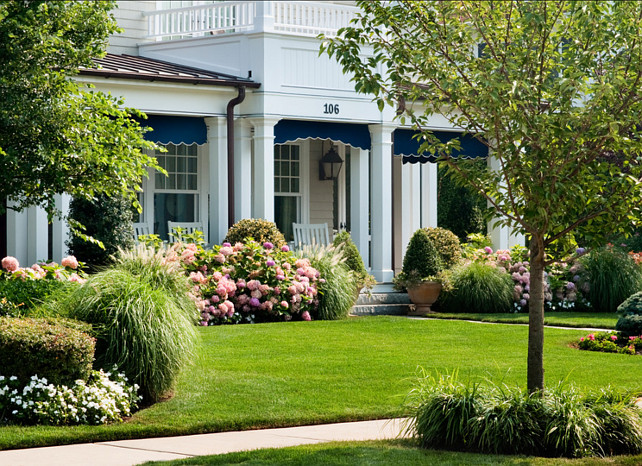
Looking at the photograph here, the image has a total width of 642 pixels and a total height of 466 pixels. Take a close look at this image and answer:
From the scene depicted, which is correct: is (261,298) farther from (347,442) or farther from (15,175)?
(347,442)

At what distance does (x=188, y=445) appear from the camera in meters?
7.55

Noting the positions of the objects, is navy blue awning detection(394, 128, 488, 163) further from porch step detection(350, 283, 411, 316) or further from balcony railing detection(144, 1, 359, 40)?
porch step detection(350, 283, 411, 316)

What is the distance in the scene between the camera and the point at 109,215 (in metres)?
15.9

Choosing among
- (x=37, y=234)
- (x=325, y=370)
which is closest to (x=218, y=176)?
(x=37, y=234)

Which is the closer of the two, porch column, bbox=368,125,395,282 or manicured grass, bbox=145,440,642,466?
manicured grass, bbox=145,440,642,466

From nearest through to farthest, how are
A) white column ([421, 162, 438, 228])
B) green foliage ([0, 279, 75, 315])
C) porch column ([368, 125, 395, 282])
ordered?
green foliage ([0, 279, 75, 315]) → porch column ([368, 125, 395, 282]) → white column ([421, 162, 438, 228])

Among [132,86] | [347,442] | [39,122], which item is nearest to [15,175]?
[39,122]

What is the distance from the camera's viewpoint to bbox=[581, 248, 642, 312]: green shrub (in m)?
19.0

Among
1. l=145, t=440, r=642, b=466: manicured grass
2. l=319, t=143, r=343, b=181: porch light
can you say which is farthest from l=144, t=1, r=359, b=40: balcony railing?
l=145, t=440, r=642, b=466: manicured grass

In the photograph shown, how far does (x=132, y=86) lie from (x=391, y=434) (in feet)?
35.7

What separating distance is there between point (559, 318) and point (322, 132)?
5.69m

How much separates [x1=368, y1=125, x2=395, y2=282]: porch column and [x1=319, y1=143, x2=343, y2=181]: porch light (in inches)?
101

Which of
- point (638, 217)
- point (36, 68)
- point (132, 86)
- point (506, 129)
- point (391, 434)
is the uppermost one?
point (132, 86)

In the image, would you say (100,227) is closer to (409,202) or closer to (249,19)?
(249,19)
